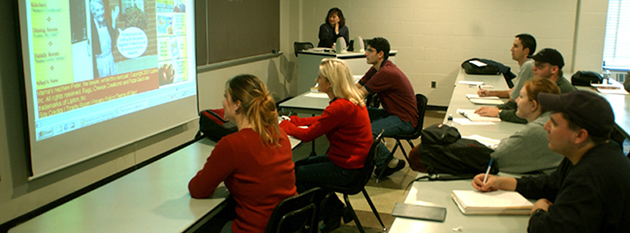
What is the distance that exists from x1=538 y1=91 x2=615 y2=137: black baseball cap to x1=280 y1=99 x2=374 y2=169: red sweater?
1.50 m

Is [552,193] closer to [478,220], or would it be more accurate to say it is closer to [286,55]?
[478,220]

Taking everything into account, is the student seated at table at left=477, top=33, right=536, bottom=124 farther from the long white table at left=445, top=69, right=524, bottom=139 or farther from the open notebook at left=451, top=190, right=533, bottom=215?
the open notebook at left=451, top=190, right=533, bottom=215

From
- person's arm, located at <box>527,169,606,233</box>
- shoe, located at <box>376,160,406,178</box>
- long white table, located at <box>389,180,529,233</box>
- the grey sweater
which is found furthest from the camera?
shoe, located at <box>376,160,406,178</box>

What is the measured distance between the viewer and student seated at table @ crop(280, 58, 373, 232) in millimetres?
2994

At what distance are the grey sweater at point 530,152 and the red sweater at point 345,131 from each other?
870mm

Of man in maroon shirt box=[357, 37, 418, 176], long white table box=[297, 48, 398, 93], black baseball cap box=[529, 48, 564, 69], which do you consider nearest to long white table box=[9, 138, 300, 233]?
man in maroon shirt box=[357, 37, 418, 176]

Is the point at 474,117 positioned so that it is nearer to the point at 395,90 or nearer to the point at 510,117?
the point at 510,117

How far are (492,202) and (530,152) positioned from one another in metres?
0.51

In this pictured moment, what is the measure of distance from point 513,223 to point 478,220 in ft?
0.42

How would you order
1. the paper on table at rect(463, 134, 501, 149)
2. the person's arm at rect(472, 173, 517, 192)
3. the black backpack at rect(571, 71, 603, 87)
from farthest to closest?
the black backpack at rect(571, 71, 603, 87), the paper on table at rect(463, 134, 501, 149), the person's arm at rect(472, 173, 517, 192)

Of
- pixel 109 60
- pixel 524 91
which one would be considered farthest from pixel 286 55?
pixel 524 91

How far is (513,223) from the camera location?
1886 mm

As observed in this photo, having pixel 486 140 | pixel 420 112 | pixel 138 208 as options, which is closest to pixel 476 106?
pixel 420 112

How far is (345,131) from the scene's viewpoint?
3020 millimetres
